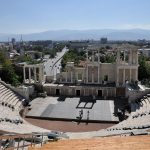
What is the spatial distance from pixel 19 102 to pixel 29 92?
12.8ft

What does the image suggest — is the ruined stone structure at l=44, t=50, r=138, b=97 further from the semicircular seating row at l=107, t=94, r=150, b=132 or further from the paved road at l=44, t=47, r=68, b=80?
the semicircular seating row at l=107, t=94, r=150, b=132

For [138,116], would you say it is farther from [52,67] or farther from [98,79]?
[52,67]

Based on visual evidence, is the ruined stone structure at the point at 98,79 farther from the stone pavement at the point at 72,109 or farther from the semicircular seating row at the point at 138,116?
the semicircular seating row at the point at 138,116

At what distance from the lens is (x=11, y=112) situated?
30.1 metres

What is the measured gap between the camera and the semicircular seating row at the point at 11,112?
2437 centimetres

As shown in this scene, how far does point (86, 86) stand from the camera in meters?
39.9

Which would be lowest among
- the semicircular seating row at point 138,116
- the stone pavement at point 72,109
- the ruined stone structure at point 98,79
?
the stone pavement at point 72,109

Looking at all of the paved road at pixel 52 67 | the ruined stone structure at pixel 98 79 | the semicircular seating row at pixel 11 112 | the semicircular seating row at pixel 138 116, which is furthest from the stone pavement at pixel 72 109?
the paved road at pixel 52 67

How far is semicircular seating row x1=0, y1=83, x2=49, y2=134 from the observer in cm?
2437

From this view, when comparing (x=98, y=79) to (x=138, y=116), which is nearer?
(x=138, y=116)

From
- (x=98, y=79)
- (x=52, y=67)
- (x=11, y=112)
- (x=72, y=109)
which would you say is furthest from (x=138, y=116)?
(x=52, y=67)

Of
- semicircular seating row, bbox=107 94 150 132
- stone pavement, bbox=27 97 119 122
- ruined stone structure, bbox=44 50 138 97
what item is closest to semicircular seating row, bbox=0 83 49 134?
stone pavement, bbox=27 97 119 122

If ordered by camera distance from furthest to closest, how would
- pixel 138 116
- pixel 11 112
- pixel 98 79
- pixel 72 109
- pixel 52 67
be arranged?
pixel 52 67, pixel 98 79, pixel 72 109, pixel 11 112, pixel 138 116

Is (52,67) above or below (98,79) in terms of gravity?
below
